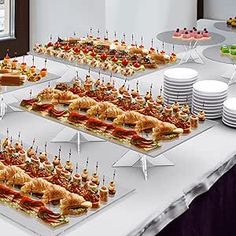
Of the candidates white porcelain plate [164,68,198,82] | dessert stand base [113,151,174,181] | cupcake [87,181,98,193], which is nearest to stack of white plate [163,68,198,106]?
white porcelain plate [164,68,198,82]

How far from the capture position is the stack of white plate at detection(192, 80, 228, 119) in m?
1.87

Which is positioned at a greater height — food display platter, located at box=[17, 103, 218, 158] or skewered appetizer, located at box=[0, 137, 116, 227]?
food display platter, located at box=[17, 103, 218, 158]

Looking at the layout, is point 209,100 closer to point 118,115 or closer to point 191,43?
point 118,115

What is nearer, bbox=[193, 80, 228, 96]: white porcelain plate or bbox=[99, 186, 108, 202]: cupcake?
bbox=[99, 186, 108, 202]: cupcake

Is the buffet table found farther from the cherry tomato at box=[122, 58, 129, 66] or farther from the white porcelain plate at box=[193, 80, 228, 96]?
the cherry tomato at box=[122, 58, 129, 66]

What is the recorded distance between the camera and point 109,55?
2.32 meters

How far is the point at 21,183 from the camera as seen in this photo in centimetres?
131

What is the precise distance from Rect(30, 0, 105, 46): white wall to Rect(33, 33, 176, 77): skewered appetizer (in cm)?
102

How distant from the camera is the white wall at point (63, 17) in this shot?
3.50 metres

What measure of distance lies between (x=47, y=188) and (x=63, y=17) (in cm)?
242

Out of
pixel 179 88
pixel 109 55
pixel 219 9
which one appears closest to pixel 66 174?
pixel 179 88

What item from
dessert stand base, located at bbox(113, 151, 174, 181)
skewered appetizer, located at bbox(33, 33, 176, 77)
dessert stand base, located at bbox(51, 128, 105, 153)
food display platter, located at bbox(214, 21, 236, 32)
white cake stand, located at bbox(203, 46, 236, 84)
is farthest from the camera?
food display platter, located at bbox(214, 21, 236, 32)

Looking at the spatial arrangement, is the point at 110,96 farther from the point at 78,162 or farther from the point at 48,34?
the point at 48,34

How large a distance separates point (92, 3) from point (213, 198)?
2130 millimetres
